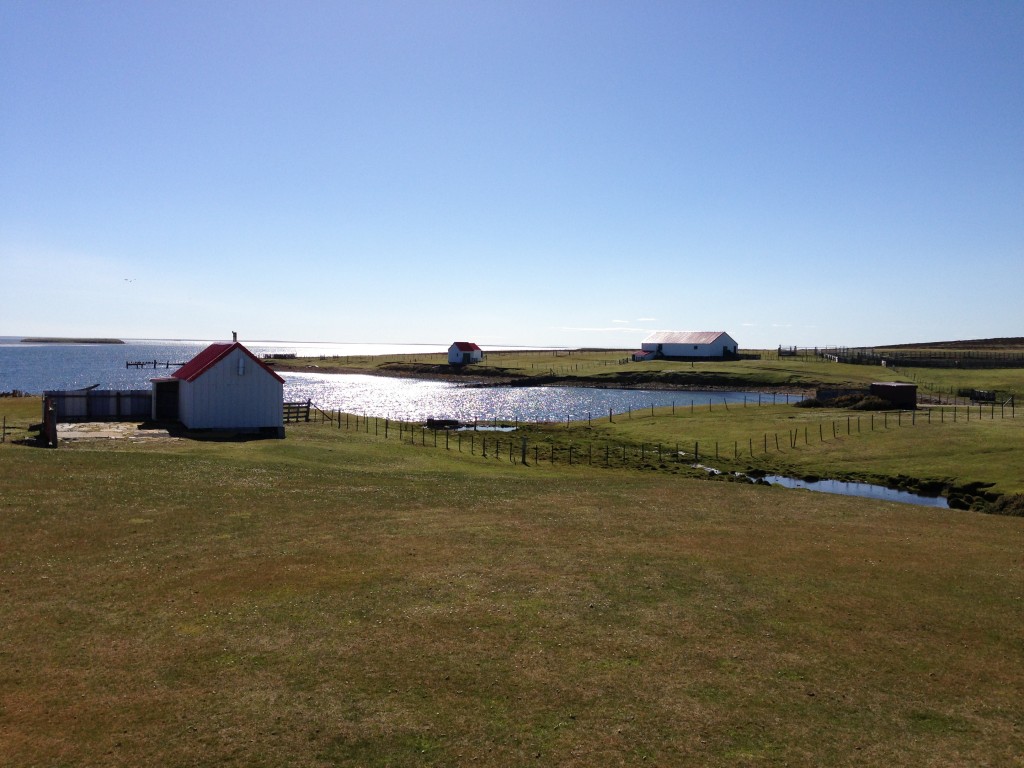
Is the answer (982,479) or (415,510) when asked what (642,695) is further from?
(982,479)

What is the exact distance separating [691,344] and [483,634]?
15657 centimetres

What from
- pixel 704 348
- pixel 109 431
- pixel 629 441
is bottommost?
pixel 629 441

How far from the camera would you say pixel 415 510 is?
2962 cm

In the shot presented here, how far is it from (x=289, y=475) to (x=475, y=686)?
23.3 m

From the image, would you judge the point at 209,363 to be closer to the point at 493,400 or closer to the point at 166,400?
the point at 166,400

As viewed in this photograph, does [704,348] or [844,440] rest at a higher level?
[704,348]

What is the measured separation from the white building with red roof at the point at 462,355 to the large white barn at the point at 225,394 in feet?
418

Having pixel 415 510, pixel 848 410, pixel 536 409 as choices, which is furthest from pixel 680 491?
pixel 536 409

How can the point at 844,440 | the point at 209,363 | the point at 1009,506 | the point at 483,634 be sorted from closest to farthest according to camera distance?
1. the point at 483,634
2. the point at 1009,506
3. the point at 209,363
4. the point at 844,440

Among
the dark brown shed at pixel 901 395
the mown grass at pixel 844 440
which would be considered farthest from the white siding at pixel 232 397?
the dark brown shed at pixel 901 395

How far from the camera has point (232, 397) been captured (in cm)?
5141

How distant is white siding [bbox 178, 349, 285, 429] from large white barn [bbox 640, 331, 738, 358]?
415ft

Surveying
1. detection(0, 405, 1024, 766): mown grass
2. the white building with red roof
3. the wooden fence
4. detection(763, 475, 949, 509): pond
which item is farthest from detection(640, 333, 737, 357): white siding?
detection(0, 405, 1024, 766): mown grass

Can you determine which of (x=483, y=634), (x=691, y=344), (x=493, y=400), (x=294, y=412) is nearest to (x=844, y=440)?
(x=294, y=412)
